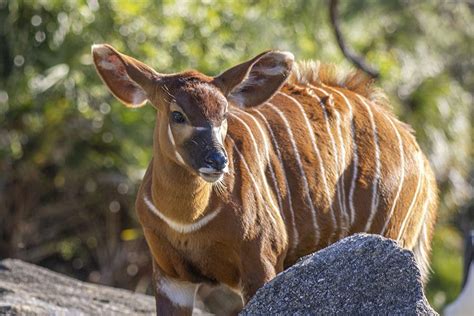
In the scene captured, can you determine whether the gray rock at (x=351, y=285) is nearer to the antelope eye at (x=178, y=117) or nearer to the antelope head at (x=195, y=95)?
the antelope head at (x=195, y=95)

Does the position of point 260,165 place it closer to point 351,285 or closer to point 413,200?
point 413,200

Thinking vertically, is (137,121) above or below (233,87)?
below

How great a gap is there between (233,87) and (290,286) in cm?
123

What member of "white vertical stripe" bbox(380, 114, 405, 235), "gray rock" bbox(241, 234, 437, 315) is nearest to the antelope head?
"gray rock" bbox(241, 234, 437, 315)

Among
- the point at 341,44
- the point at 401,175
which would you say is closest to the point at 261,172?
the point at 401,175

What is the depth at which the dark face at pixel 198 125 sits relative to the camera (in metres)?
4.99

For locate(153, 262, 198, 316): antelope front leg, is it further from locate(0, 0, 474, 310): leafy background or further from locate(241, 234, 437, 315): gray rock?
locate(0, 0, 474, 310): leafy background

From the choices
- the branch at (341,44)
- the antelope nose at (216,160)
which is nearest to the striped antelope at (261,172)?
the antelope nose at (216,160)

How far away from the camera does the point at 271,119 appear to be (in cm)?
599

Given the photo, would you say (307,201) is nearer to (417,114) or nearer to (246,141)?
(246,141)

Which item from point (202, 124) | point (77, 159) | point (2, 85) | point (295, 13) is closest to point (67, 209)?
point (77, 159)

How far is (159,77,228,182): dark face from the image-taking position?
16.4 ft

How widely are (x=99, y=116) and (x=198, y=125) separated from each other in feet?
18.5

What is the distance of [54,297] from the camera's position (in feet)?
21.5
